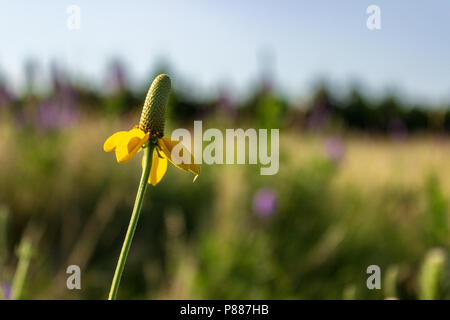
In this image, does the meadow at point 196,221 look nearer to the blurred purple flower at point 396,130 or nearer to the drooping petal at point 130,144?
the blurred purple flower at point 396,130

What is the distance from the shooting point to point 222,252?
1.90m

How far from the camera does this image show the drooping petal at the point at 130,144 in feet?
1.58

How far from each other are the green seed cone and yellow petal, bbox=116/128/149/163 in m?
0.01

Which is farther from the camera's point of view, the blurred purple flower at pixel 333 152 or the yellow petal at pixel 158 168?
the blurred purple flower at pixel 333 152

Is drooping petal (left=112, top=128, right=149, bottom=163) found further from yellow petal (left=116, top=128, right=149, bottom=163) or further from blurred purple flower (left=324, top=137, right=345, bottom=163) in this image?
blurred purple flower (left=324, top=137, right=345, bottom=163)

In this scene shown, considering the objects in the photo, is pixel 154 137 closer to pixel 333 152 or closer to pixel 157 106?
pixel 157 106

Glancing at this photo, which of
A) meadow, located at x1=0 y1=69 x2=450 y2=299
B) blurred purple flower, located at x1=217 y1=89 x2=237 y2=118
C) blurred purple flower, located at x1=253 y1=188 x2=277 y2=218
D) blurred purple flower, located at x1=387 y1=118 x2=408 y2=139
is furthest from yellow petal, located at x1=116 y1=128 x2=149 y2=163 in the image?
blurred purple flower, located at x1=387 y1=118 x2=408 y2=139

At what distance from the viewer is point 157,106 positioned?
19.3 inches

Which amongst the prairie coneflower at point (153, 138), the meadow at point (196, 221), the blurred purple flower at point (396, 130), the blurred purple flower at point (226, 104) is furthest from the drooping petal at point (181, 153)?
the blurred purple flower at point (396, 130)

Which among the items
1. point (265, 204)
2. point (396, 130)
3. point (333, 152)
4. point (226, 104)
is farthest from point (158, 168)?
point (396, 130)

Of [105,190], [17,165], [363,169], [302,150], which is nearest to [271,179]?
[105,190]

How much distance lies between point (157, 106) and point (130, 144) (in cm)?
5

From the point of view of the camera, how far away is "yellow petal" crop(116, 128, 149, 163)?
48cm
